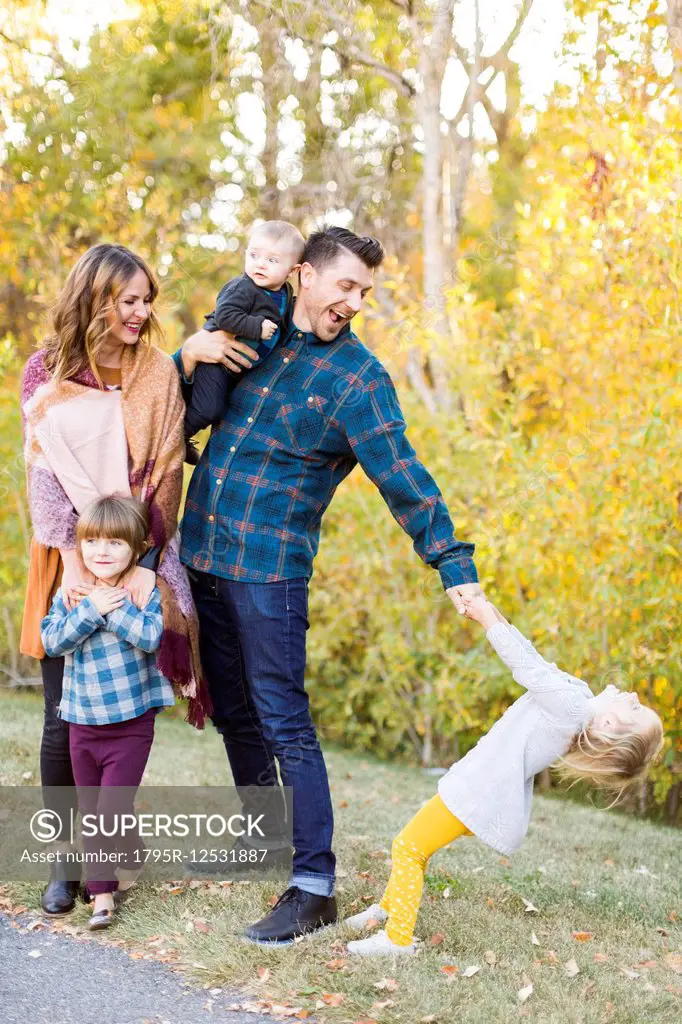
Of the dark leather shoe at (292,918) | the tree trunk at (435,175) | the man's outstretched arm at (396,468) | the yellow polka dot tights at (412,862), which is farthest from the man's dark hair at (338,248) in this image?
the tree trunk at (435,175)

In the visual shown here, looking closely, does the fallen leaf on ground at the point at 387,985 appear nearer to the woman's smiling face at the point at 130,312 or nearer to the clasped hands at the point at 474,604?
the clasped hands at the point at 474,604

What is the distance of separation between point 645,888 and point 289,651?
1730mm

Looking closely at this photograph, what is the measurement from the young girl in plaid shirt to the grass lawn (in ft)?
1.02

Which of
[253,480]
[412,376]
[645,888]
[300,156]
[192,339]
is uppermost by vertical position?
[300,156]

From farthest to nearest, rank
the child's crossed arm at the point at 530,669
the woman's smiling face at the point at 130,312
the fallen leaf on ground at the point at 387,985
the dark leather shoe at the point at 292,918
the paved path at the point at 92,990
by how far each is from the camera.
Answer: the woman's smiling face at the point at 130,312 → the dark leather shoe at the point at 292,918 → the child's crossed arm at the point at 530,669 → the fallen leaf on ground at the point at 387,985 → the paved path at the point at 92,990

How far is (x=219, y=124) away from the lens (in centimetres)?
1123

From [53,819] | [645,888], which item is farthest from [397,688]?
[53,819]

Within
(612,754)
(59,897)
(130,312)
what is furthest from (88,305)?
(612,754)

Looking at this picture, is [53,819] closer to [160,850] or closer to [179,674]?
[160,850]

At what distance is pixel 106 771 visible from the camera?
10.3 feet

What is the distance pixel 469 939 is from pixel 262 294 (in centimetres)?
191

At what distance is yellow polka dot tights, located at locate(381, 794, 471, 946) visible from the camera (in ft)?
9.53

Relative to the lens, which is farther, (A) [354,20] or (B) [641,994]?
(A) [354,20]

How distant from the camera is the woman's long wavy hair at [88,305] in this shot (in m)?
3.04
